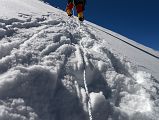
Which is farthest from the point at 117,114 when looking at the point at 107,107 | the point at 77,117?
the point at 77,117

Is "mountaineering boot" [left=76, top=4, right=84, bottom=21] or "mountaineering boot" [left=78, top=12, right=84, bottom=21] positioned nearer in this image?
"mountaineering boot" [left=78, top=12, right=84, bottom=21]

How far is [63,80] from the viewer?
4445mm

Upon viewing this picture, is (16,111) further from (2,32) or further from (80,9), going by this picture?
(80,9)

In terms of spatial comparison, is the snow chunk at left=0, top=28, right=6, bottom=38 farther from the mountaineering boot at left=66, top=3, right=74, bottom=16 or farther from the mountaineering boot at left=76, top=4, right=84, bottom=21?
the mountaineering boot at left=66, top=3, right=74, bottom=16

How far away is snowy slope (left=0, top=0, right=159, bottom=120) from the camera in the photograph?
378cm

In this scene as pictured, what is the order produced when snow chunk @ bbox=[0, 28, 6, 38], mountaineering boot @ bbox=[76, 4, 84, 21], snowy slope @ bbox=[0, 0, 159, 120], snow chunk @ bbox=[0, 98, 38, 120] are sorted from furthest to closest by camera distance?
mountaineering boot @ bbox=[76, 4, 84, 21]
snow chunk @ bbox=[0, 28, 6, 38]
snowy slope @ bbox=[0, 0, 159, 120]
snow chunk @ bbox=[0, 98, 38, 120]

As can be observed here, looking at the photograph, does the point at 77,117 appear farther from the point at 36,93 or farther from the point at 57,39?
the point at 57,39

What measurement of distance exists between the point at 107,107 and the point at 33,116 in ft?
3.89

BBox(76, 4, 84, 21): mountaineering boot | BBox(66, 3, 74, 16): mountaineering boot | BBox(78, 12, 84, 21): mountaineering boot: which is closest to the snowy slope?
BBox(78, 12, 84, 21): mountaineering boot

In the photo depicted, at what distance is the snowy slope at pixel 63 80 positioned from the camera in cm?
378

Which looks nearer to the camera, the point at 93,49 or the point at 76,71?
the point at 76,71

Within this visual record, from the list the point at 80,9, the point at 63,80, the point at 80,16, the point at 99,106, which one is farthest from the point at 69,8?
the point at 99,106

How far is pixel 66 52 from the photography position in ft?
18.2

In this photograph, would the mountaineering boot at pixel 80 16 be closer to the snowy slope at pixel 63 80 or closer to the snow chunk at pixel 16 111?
the snowy slope at pixel 63 80
